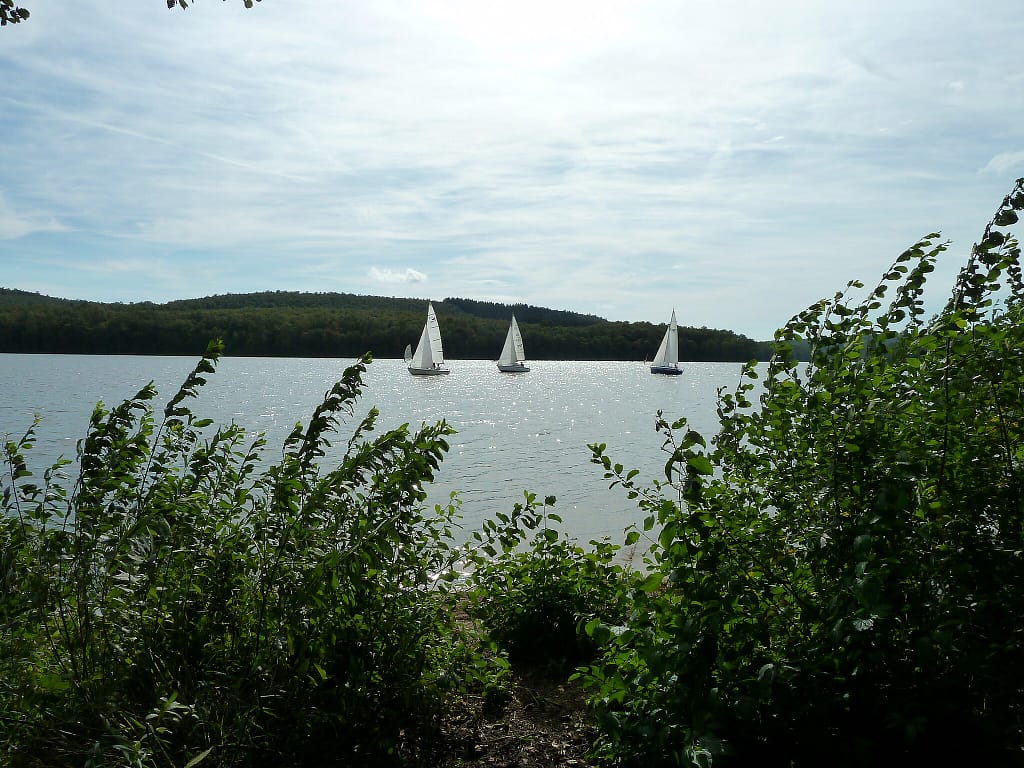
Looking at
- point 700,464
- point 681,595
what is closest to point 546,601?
point 681,595

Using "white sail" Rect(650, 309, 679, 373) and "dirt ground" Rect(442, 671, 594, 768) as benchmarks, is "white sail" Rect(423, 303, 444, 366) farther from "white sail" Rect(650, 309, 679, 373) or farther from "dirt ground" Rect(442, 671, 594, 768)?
"dirt ground" Rect(442, 671, 594, 768)

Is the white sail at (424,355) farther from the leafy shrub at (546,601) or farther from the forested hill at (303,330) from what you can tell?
the leafy shrub at (546,601)

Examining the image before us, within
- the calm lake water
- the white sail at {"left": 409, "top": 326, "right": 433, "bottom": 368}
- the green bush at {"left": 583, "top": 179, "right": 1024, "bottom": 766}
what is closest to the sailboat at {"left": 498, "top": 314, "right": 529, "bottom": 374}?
the calm lake water

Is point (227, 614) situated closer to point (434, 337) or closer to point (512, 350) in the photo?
point (434, 337)

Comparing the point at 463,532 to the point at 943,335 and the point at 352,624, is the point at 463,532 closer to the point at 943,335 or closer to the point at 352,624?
the point at 352,624

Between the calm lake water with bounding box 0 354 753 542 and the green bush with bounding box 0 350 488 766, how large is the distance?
1.19m

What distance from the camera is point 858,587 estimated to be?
7.52 feet

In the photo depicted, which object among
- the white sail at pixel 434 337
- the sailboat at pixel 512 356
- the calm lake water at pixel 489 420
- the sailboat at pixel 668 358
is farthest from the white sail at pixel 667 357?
the white sail at pixel 434 337

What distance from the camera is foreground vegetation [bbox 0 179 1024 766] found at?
261cm

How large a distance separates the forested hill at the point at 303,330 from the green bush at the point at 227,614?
237 feet

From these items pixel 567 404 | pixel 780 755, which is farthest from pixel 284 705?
pixel 567 404

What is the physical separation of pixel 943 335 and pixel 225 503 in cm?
325

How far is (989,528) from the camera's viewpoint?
2.85 meters

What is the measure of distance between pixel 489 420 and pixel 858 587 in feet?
128
